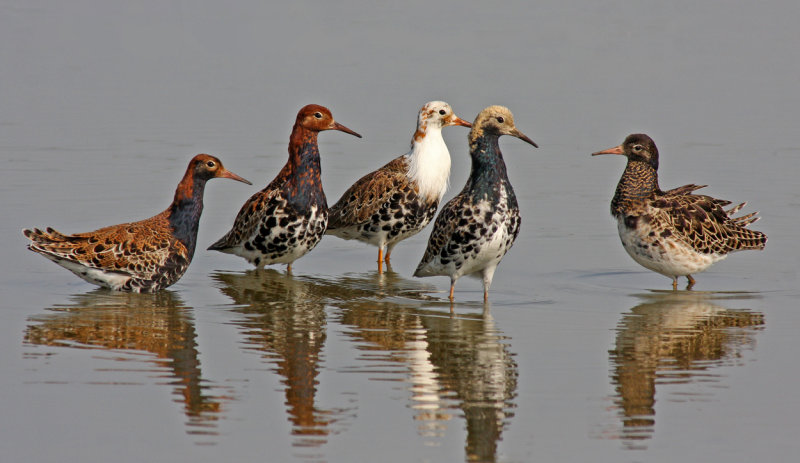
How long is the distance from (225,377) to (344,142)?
38.1 ft

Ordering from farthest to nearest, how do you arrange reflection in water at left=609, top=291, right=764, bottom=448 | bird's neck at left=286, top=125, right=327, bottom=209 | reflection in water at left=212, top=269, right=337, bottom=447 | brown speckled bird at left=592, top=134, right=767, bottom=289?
bird's neck at left=286, top=125, right=327, bottom=209 < brown speckled bird at left=592, top=134, right=767, bottom=289 < reflection in water at left=609, top=291, right=764, bottom=448 < reflection in water at left=212, top=269, right=337, bottom=447

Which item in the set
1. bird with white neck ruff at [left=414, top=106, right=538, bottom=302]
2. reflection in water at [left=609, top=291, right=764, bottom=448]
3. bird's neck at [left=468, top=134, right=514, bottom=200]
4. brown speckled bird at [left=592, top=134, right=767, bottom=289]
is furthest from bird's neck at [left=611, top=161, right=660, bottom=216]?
bird's neck at [left=468, top=134, right=514, bottom=200]

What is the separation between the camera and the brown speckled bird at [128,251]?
13.8m

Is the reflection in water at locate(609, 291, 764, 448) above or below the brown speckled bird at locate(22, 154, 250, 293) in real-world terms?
below

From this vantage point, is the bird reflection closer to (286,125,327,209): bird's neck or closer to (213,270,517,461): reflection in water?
(213,270,517,461): reflection in water

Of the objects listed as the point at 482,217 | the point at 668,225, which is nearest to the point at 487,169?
the point at 482,217

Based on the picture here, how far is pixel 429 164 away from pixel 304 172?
74.5 inches

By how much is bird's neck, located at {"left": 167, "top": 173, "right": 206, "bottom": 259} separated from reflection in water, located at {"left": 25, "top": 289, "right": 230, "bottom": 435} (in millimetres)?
740

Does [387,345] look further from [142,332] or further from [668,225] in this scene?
[668,225]

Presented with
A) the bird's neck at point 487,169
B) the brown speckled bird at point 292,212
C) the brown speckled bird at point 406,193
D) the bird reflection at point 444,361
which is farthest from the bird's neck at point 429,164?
the bird reflection at point 444,361

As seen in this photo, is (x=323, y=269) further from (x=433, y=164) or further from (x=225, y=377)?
(x=225, y=377)

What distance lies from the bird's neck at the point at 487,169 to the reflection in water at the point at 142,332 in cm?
358

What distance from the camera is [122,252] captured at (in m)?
13.9

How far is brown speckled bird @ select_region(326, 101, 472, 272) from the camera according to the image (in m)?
16.3
